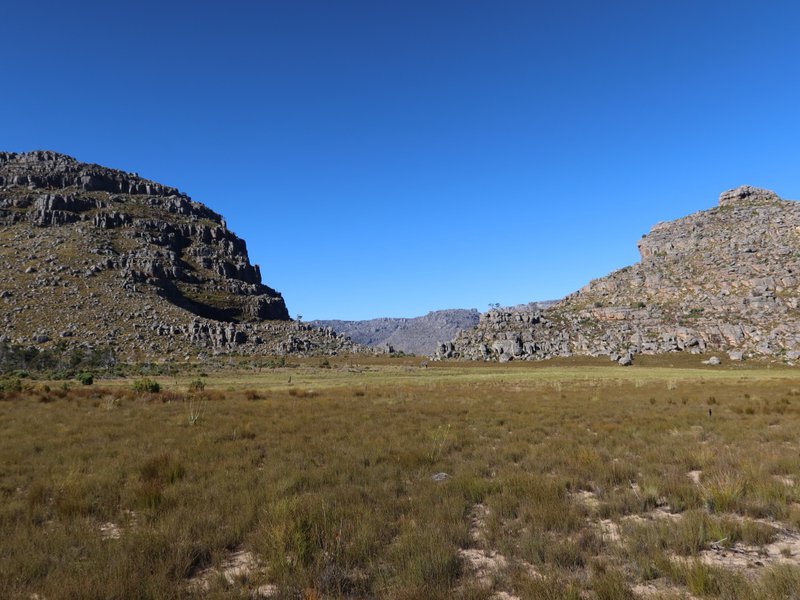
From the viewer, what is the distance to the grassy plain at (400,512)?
5.28 m

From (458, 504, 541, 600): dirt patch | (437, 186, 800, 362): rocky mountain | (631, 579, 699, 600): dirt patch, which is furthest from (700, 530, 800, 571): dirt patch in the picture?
(437, 186, 800, 362): rocky mountain

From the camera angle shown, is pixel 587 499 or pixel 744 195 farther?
→ pixel 744 195

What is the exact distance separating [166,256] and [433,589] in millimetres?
174085

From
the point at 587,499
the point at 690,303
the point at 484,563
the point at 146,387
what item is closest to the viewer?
the point at 484,563

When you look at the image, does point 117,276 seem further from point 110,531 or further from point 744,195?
point 744,195

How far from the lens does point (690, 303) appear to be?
9931 cm

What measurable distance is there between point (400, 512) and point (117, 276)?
14797cm

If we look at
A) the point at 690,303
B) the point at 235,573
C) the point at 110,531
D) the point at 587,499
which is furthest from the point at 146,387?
the point at 690,303

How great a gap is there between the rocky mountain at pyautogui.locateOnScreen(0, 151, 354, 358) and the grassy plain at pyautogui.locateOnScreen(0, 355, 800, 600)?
98.2m

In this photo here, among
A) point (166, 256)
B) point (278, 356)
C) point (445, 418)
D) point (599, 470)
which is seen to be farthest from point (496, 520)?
point (166, 256)

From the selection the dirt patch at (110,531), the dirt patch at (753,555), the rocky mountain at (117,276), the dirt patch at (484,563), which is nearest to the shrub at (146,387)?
the dirt patch at (110,531)

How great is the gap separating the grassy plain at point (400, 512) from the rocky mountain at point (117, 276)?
9818cm

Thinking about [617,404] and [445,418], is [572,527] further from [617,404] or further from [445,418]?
[617,404]

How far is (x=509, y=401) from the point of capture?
26.2 metres
